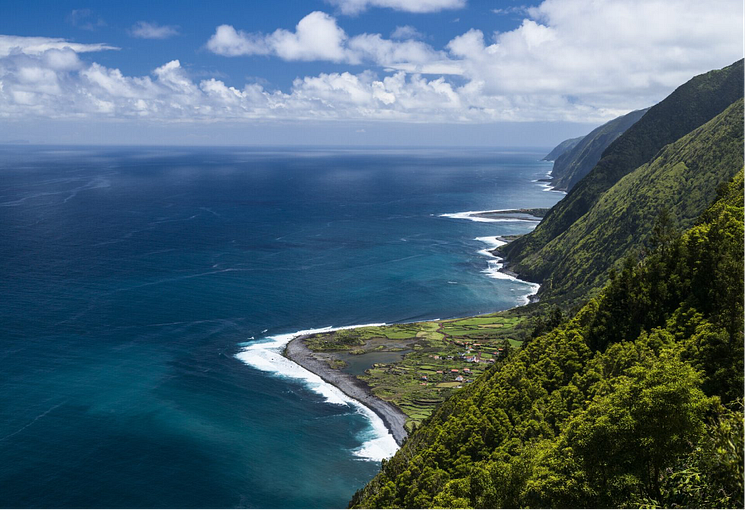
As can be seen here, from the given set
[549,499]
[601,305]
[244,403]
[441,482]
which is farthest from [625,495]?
[244,403]

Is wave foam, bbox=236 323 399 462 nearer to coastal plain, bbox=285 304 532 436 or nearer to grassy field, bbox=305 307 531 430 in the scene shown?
coastal plain, bbox=285 304 532 436

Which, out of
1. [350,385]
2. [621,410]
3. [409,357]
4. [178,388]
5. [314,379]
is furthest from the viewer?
[409,357]

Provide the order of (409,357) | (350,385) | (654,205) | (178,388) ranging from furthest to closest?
(654,205)
(409,357)
(350,385)
(178,388)

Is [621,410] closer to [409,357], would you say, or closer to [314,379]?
[314,379]

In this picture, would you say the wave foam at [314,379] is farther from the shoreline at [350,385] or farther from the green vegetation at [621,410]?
the green vegetation at [621,410]

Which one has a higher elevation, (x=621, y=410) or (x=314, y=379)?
(x=621, y=410)

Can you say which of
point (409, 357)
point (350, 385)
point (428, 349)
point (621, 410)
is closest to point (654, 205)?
point (428, 349)
